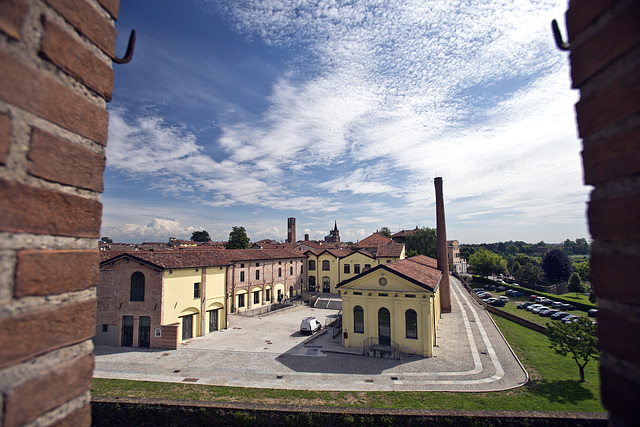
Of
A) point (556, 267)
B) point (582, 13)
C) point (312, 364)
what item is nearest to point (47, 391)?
point (582, 13)

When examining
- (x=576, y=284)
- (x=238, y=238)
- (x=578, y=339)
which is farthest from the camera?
(x=238, y=238)

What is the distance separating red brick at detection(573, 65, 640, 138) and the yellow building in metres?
19.4

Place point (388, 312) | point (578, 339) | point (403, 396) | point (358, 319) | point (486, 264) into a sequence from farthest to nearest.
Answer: point (486, 264), point (358, 319), point (388, 312), point (578, 339), point (403, 396)

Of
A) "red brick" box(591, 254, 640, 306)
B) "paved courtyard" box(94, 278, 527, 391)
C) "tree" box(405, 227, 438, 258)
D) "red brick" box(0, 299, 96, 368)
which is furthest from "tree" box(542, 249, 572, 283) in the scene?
"red brick" box(0, 299, 96, 368)

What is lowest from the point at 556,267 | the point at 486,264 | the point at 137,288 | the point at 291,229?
the point at 556,267

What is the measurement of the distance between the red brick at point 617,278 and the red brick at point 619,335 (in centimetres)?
7

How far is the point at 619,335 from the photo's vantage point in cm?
126

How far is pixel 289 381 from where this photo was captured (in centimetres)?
1542

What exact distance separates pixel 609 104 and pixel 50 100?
230cm

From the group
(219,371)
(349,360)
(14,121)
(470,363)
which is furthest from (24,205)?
(470,363)

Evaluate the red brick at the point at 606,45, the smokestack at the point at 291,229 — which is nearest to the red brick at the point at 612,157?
the red brick at the point at 606,45

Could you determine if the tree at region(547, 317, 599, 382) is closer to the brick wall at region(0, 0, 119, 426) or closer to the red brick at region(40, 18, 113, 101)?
the brick wall at region(0, 0, 119, 426)

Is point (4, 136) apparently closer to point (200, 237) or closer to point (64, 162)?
point (64, 162)

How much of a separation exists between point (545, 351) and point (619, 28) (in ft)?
85.4
